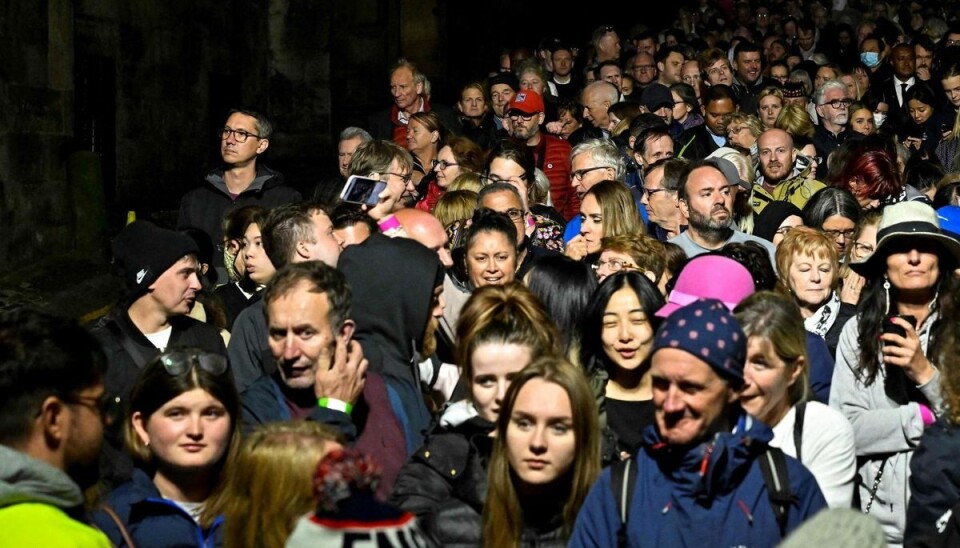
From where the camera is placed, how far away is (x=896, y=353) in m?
5.95

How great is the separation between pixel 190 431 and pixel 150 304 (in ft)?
6.11

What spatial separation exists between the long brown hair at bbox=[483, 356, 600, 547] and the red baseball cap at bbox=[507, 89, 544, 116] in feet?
26.5

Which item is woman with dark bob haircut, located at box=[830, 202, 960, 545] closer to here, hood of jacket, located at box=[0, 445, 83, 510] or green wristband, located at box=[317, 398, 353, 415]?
green wristband, located at box=[317, 398, 353, 415]

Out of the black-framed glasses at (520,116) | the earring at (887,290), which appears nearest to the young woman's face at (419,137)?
the black-framed glasses at (520,116)

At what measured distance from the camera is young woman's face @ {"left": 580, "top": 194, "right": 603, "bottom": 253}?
898 cm

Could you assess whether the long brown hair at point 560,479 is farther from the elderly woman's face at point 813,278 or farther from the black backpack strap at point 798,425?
the elderly woman's face at point 813,278

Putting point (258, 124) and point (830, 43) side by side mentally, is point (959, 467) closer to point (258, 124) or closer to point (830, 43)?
point (258, 124)

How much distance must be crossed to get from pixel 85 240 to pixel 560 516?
1187cm

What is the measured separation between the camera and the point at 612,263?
7.70 m

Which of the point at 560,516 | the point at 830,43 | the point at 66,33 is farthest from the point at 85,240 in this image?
the point at 560,516

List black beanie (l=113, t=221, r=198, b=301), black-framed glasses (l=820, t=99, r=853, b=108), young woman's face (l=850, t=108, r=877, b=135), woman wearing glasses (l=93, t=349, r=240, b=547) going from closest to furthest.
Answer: woman wearing glasses (l=93, t=349, r=240, b=547) → black beanie (l=113, t=221, r=198, b=301) → young woman's face (l=850, t=108, r=877, b=135) → black-framed glasses (l=820, t=99, r=853, b=108)

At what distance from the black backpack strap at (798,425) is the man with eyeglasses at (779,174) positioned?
19.0ft

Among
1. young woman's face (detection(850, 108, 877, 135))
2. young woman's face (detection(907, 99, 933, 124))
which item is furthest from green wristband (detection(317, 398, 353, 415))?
young woman's face (detection(907, 99, 933, 124))

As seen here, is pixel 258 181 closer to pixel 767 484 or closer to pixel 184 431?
pixel 184 431
